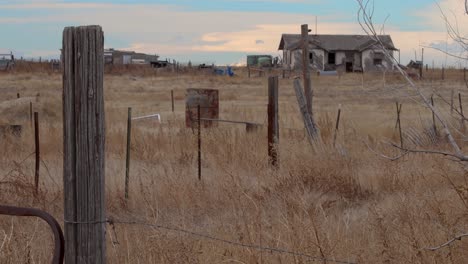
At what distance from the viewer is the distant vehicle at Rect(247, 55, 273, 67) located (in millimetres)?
79188

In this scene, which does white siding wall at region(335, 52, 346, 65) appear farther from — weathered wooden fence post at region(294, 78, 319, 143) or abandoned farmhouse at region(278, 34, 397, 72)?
weathered wooden fence post at region(294, 78, 319, 143)

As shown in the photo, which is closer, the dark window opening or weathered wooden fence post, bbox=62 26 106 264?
weathered wooden fence post, bbox=62 26 106 264

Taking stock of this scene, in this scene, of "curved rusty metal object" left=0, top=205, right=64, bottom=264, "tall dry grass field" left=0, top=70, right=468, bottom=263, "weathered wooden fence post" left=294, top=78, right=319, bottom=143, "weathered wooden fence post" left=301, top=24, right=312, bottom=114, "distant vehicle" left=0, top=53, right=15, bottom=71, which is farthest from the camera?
"distant vehicle" left=0, top=53, right=15, bottom=71

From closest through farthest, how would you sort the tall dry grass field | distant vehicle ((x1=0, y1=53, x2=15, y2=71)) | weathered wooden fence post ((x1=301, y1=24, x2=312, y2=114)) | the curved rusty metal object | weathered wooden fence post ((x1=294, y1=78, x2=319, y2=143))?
the curved rusty metal object
the tall dry grass field
weathered wooden fence post ((x1=294, y1=78, x2=319, y2=143))
weathered wooden fence post ((x1=301, y1=24, x2=312, y2=114))
distant vehicle ((x1=0, y1=53, x2=15, y2=71))

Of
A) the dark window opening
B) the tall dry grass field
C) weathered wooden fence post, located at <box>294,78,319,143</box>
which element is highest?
the dark window opening

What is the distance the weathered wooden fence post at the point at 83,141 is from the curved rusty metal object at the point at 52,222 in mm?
71

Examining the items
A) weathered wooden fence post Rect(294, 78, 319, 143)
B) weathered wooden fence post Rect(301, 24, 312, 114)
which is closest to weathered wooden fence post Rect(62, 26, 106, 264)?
weathered wooden fence post Rect(294, 78, 319, 143)

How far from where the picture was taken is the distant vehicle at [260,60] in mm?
79188

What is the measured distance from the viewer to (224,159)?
1015 cm

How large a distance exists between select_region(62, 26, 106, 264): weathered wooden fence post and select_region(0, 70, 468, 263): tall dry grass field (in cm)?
93

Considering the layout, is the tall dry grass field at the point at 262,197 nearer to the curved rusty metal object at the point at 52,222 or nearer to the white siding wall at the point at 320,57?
the curved rusty metal object at the point at 52,222

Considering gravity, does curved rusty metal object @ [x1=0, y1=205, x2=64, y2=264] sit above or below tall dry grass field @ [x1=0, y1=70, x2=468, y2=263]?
above

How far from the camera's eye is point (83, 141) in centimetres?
314

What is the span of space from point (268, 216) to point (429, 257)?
1.81 meters
